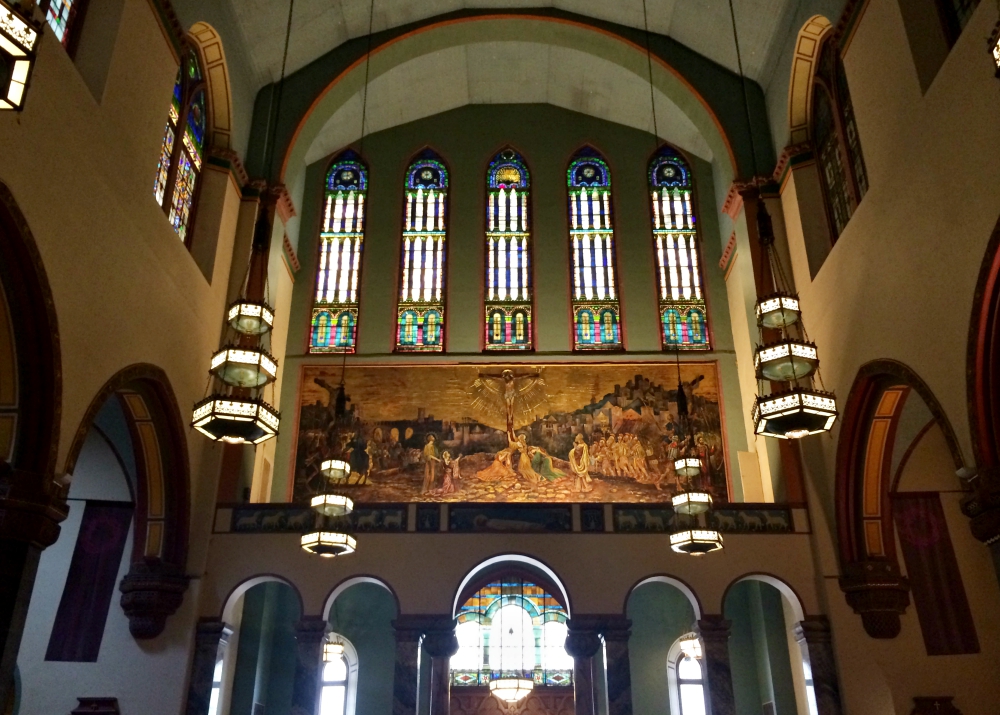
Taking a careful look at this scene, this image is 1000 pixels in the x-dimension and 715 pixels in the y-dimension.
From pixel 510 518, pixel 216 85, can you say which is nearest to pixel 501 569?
pixel 510 518

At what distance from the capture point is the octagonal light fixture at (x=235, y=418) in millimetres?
10117

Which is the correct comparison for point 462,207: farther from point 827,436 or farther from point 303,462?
point 827,436

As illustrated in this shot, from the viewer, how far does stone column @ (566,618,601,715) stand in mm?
13297

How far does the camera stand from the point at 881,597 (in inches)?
499

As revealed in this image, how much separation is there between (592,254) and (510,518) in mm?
7356

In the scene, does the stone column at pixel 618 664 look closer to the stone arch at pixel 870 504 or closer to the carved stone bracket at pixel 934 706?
the stone arch at pixel 870 504

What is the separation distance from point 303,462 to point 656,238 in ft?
30.1

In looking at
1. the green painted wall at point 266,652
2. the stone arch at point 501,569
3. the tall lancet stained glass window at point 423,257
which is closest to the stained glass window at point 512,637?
the stone arch at point 501,569

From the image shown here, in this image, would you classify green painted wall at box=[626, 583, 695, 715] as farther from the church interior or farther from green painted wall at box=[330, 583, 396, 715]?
green painted wall at box=[330, 583, 396, 715]

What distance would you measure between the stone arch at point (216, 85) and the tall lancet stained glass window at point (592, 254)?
25.8 ft

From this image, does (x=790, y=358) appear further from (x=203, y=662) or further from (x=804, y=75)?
(x=203, y=662)

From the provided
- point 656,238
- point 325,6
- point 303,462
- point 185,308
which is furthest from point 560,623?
point 325,6

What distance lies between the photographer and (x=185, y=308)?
1329 cm

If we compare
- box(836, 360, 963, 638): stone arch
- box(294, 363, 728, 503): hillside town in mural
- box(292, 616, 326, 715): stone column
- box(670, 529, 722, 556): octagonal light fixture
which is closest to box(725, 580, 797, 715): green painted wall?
box(294, 363, 728, 503): hillside town in mural
